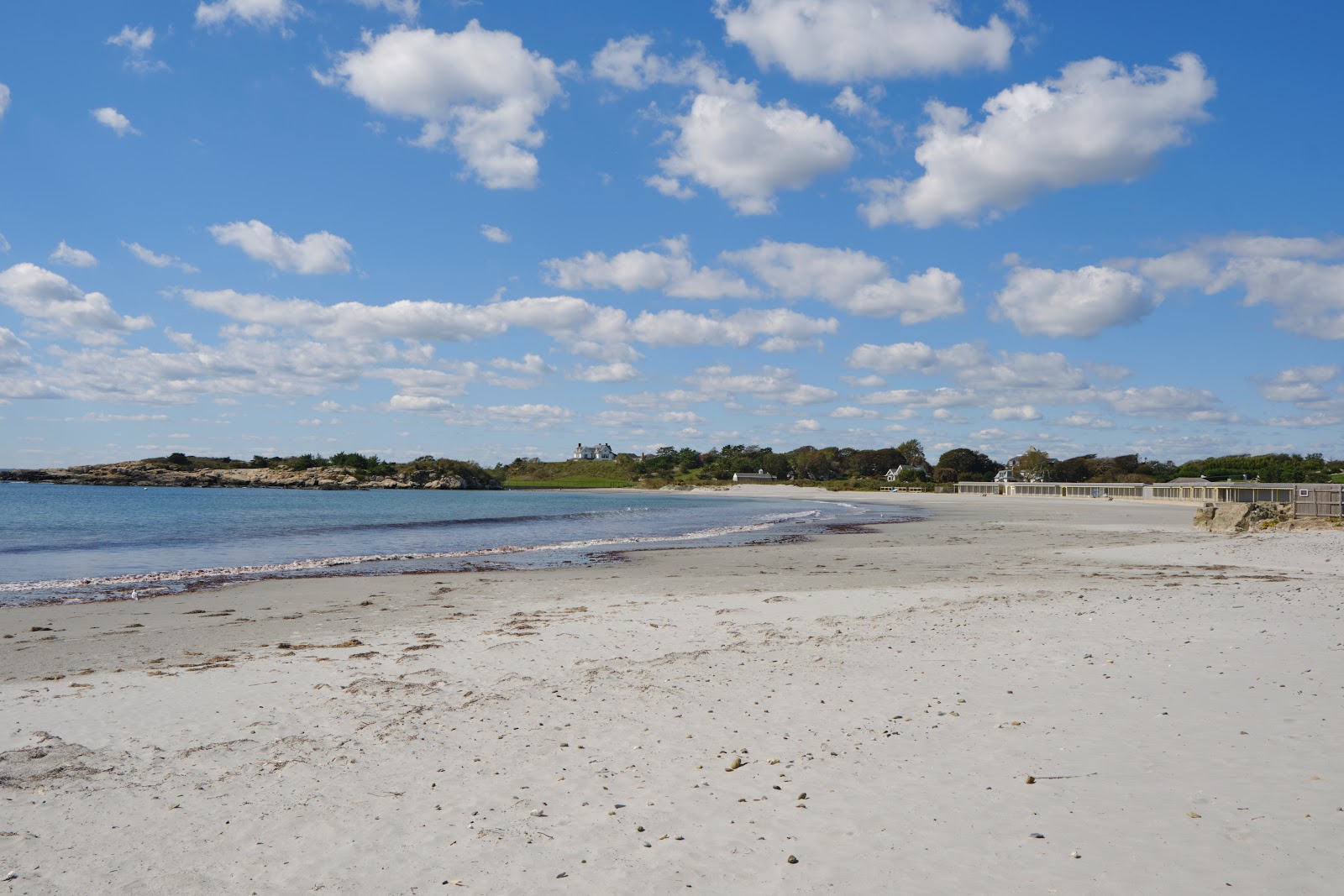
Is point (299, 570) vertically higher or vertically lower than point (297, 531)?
higher

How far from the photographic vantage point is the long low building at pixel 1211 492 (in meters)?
33.4

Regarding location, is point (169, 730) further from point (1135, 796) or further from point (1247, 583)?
point (1247, 583)

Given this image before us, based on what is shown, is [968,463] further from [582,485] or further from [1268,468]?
[582,485]

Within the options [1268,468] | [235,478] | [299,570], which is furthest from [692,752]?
[235,478]

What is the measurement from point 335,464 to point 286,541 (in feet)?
470

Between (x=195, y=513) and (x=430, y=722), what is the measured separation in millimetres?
58099

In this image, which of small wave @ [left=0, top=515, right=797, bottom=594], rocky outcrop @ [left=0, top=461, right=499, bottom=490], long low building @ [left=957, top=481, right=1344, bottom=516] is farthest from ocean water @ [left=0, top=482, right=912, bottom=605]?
rocky outcrop @ [left=0, top=461, right=499, bottom=490]

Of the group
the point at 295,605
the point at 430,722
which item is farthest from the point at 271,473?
the point at 430,722

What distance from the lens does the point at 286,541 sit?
34562 mm

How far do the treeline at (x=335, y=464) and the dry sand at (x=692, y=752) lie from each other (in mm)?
157465

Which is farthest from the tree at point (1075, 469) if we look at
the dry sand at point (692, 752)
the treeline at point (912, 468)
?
the dry sand at point (692, 752)

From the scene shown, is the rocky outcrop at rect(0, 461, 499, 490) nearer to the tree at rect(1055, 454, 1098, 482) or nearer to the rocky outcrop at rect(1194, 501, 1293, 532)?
the tree at rect(1055, 454, 1098, 482)

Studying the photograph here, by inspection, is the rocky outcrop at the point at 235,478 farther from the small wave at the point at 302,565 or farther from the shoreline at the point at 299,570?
the shoreline at the point at 299,570

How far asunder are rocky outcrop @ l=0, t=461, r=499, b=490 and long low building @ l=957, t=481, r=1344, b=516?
10634cm
